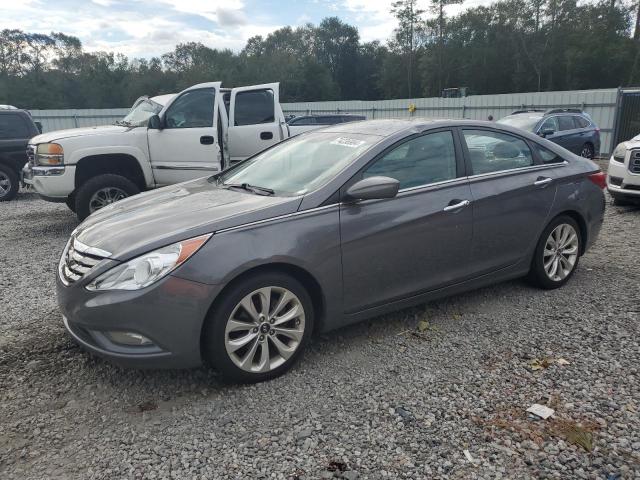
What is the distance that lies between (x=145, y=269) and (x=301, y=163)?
5.03 ft

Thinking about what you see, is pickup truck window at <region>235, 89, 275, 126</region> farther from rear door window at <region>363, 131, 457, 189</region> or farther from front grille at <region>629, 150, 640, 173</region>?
front grille at <region>629, 150, 640, 173</region>

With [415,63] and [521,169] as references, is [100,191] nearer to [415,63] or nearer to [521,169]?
[521,169]

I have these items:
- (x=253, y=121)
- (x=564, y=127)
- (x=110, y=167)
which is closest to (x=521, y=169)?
(x=253, y=121)

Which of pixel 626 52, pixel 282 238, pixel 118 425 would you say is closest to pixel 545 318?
pixel 282 238

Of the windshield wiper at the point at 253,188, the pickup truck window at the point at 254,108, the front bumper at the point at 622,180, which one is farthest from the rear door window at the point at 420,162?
the front bumper at the point at 622,180

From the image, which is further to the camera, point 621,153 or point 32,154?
point 621,153

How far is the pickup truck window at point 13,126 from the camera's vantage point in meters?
10.7

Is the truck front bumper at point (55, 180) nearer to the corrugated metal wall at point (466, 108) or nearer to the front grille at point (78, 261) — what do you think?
the front grille at point (78, 261)

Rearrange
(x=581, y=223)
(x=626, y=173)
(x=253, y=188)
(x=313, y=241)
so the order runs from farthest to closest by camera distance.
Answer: (x=626, y=173)
(x=581, y=223)
(x=253, y=188)
(x=313, y=241)

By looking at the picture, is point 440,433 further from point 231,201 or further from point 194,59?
point 194,59

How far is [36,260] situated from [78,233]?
10.5 feet

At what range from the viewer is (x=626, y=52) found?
153 feet

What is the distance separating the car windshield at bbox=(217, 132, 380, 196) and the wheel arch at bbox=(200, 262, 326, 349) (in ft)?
1.82

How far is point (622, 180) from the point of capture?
8234 millimetres
